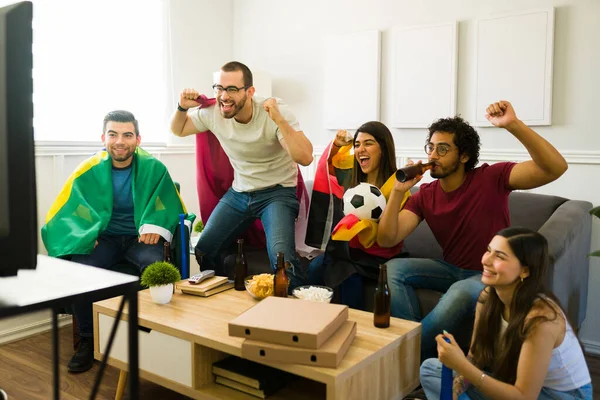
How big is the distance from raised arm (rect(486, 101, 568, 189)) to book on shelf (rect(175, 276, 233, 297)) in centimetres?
124

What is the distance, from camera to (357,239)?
2422 millimetres

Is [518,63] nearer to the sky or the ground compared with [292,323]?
nearer to the sky

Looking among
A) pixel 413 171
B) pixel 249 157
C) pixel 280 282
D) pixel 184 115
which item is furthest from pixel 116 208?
pixel 413 171

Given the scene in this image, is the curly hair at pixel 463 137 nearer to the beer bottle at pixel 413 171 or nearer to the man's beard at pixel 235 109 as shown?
the beer bottle at pixel 413 171

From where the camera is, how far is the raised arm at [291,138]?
2.59 m

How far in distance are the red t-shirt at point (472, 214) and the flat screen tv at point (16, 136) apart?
1823 mm

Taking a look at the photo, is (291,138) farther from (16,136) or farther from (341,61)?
(16,136)

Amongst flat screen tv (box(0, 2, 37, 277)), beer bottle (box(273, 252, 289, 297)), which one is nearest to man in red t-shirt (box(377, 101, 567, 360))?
beer bottle (box(273, 252, 289, 297))

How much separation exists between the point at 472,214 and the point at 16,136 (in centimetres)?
184

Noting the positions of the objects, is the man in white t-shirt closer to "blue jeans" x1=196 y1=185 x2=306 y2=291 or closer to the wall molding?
"blue jeans" x1=196 y1=185 x2=306 y2=291

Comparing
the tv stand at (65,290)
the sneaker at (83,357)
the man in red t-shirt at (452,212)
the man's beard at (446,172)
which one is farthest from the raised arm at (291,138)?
the tv stand at (65,290)

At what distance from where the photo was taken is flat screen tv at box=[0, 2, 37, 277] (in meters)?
0.58

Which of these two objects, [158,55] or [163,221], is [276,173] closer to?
[163,221]

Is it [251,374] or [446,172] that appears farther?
[446,172]
